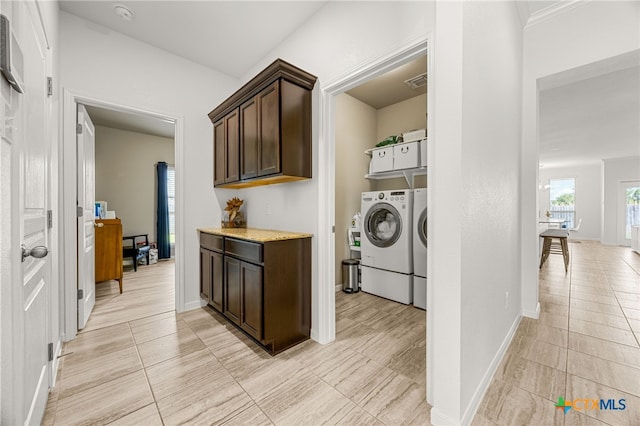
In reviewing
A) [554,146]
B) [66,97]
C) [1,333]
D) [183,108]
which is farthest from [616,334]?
[554,146]

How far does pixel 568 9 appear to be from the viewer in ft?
7.50

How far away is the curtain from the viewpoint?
18.9ft

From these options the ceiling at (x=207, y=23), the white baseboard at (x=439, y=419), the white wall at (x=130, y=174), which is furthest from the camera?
the white wall at (x=130, y=174)

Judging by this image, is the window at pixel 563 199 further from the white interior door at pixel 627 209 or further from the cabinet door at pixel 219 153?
the cabinet door at pixel 219 153

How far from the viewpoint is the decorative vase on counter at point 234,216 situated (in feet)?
10.2

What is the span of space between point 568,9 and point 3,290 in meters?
4.08

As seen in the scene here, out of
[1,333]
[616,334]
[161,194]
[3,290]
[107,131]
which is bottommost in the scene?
[616,334]

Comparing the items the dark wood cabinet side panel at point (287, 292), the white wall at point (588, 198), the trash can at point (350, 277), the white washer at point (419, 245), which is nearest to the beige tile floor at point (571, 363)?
the white washer at point (419, 245)

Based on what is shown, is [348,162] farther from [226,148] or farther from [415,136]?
[226,148]

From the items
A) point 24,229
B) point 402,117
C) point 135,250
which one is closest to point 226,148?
point 24,229

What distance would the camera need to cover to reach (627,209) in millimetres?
8055

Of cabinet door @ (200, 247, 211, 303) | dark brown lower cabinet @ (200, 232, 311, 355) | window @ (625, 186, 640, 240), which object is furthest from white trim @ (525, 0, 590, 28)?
window @ (625, 186, 640, 240)

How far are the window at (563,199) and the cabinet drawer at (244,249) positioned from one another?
1209cm

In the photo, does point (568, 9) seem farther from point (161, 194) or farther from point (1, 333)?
point (161, 194)
